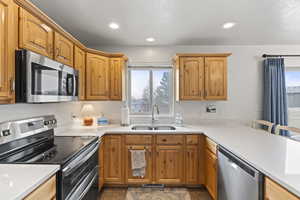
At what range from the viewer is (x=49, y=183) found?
112 centimetres

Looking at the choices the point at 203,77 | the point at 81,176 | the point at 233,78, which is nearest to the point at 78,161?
the point at 81,176

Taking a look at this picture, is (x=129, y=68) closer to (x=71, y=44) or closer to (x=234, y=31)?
(x=71, y=44)

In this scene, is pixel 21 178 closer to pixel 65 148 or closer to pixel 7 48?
pixel 65 148

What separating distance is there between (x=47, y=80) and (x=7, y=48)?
411 millimetres

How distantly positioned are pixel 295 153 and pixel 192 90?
5.32ft

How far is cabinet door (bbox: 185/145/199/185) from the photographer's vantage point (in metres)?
2.54

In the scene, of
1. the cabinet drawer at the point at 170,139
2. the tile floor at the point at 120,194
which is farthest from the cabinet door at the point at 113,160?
the cabinet drawer at the point at 170,139

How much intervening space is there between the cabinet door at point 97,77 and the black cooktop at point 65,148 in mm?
860

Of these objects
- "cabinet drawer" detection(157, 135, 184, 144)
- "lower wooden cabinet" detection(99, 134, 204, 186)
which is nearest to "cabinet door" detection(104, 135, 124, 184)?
"lower wooden cabinet" detection(99, 134, 204, 186)

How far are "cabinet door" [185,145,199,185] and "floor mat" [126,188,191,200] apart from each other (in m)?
0.19

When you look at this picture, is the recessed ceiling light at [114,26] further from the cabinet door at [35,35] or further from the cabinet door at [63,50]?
the cabinet door at [35,35]

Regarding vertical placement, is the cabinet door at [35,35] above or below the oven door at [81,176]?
above

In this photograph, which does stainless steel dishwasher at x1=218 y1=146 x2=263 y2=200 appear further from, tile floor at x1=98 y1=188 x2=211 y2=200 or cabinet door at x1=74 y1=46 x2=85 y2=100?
cabinet door at x1=74 y1=46 x2=85 y2=100

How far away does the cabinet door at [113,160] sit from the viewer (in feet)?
8.34
